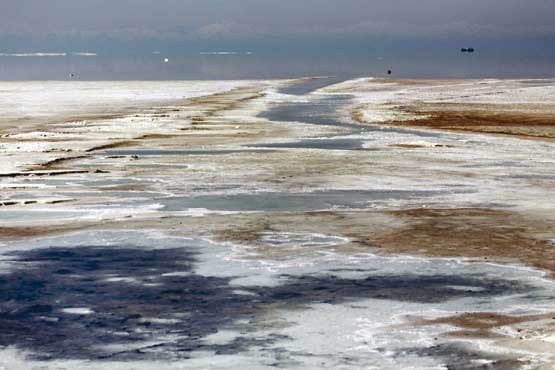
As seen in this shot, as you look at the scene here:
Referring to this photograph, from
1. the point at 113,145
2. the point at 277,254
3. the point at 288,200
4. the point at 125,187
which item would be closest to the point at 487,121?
the point at 113,145

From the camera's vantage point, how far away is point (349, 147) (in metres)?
34.0

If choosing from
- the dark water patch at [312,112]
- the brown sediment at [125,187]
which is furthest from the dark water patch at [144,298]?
the dark water patch at [312,112]

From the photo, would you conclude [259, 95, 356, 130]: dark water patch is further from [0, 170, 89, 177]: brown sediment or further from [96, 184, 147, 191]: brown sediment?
[96, 184, 147, 191]: brown sediment

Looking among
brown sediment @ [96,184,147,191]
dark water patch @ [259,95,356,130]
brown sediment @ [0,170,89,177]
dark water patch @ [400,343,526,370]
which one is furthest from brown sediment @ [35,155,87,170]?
dark water patch @ [400,343,526,370]

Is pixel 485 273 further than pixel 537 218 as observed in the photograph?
No

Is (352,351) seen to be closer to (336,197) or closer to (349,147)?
(336,197)

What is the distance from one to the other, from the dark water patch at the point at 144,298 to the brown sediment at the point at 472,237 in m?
1.84

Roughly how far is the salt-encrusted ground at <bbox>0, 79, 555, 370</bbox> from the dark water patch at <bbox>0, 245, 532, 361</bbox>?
0.04m

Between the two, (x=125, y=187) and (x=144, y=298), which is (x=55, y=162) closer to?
(x=125, y=187)

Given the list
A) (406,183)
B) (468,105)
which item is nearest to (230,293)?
(406,183)

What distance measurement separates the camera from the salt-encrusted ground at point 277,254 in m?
10.8

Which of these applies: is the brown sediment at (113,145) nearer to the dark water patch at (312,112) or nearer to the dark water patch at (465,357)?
the dark water patch at (312,112)

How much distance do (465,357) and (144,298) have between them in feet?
14.8

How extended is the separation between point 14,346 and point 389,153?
72.3ft
